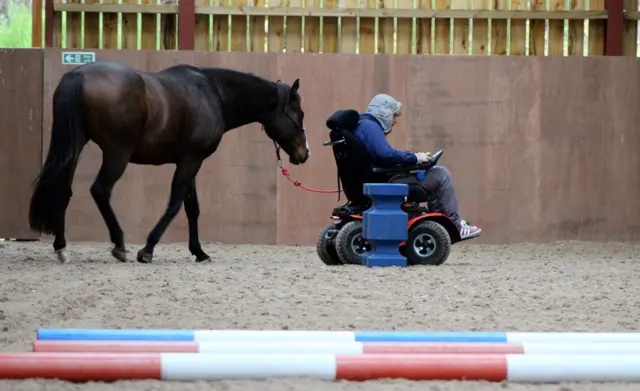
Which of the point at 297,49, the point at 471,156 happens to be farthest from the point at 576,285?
the point at 297,49

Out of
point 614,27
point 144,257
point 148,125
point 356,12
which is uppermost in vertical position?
point 356,12

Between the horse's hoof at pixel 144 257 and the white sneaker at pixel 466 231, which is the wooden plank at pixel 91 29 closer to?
the horse's hoof at pixel 144 257

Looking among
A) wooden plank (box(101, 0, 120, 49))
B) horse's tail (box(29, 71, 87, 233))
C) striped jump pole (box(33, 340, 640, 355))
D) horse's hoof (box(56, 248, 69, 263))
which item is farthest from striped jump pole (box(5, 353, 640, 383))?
wooden plank (box(101, 0, 120, 49))

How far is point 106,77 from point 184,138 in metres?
0.80

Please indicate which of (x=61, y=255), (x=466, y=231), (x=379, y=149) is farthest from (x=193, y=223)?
(x=466, y=231)

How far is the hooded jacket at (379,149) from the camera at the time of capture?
349 inches

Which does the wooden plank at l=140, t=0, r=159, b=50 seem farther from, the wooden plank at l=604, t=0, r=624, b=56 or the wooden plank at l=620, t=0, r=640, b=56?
the wooden plank at l=620, t=0, r=640, b=56

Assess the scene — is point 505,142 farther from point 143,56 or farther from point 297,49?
point 143,56

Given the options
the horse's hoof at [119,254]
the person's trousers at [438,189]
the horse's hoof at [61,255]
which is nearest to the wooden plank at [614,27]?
the person's trousers at [438,189]

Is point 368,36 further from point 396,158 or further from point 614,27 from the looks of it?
point 396,158

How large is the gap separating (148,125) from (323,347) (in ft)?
16.3

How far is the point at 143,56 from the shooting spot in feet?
39.4

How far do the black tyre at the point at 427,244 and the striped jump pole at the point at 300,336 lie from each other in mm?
4003

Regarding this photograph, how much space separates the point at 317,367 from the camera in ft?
13.8
